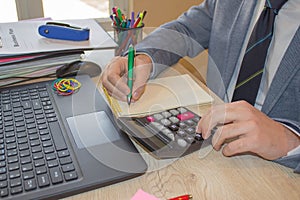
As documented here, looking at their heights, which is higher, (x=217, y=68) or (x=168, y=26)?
(x=168, y=26)

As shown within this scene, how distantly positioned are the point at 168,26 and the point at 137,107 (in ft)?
1.33

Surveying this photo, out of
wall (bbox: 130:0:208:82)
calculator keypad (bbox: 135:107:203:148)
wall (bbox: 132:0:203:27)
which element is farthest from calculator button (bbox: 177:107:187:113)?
wall (bbox: 132:0:203:27)

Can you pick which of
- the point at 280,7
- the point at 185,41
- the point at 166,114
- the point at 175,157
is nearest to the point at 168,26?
the point at 185,41

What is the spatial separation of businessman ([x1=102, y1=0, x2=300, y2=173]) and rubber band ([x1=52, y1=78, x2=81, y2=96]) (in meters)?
0.07

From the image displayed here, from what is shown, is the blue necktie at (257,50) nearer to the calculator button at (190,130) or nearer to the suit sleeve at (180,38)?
the suit sleeve at (180,38)

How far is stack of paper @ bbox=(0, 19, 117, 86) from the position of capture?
79 cm

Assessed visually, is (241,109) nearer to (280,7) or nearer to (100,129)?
(100,129)

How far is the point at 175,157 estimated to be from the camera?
Result: 0.56 metres

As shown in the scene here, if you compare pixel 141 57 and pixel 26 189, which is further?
pixel 141 57

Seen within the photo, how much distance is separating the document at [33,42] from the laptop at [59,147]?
0.49 ft

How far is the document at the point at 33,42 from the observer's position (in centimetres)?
81

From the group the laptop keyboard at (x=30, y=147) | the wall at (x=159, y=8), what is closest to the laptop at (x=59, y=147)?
the laptop keyboard at (x=30, y=147)

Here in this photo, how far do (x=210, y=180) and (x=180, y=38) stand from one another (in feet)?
1.86

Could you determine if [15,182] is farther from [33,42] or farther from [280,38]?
[280,38]
